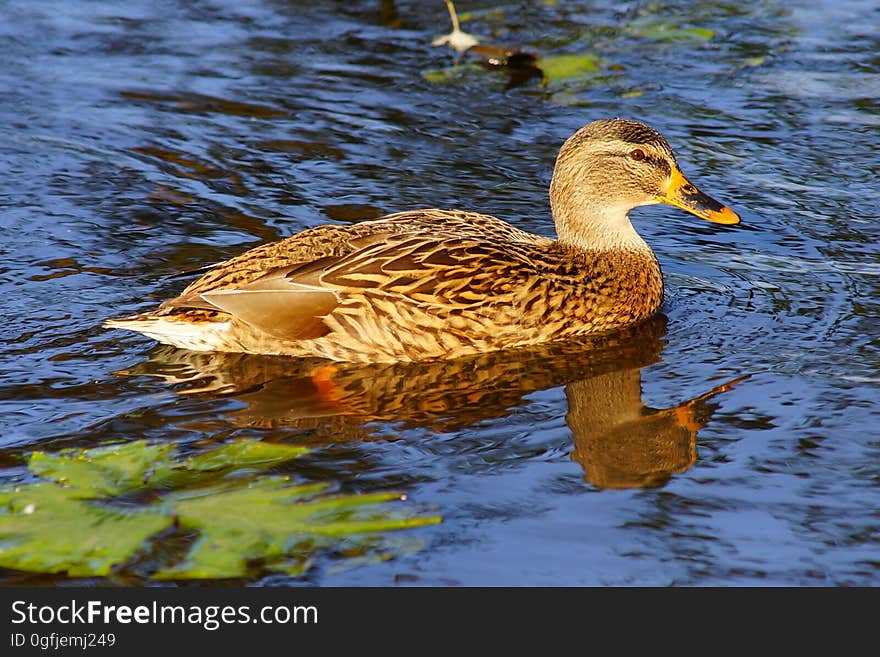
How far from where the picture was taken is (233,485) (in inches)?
231

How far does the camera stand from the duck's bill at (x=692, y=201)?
8484mm

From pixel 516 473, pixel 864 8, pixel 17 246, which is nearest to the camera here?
pixel 516 473

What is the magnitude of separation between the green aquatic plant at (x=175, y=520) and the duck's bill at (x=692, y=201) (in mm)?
3524

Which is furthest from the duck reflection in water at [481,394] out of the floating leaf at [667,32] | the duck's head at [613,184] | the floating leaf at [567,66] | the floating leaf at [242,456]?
the floating leaf at [667,32]

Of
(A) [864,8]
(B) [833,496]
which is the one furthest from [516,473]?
(A) [864,8]

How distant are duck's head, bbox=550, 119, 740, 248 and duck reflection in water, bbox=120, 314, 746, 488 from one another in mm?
770

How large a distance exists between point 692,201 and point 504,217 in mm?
1619

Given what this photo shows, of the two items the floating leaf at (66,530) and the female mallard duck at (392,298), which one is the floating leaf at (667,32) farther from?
the floating leaf at (66,530)

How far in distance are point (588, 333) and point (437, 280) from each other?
1039mm

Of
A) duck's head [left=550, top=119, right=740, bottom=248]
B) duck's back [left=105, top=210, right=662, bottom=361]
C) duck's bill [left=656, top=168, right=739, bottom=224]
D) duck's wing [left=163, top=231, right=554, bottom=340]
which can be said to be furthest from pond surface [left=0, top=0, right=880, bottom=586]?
duck's head [left=550, top=119, right=740, bottom=248]

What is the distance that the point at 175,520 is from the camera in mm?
5496

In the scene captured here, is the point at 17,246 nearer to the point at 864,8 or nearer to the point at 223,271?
the point at 223,271

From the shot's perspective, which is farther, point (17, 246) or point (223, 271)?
point (17, 246)

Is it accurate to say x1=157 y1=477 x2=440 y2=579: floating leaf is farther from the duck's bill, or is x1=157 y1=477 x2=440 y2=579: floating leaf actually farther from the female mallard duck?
the duck's bill
